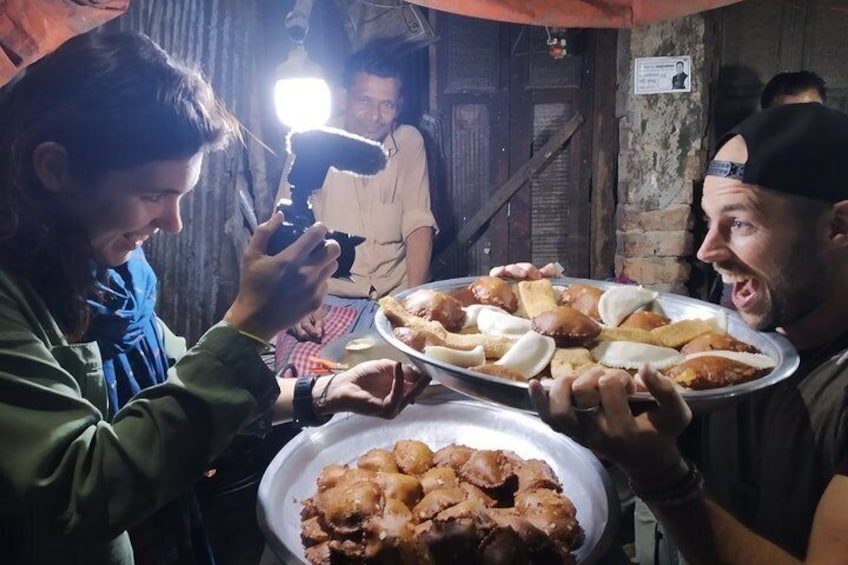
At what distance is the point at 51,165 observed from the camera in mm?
1552

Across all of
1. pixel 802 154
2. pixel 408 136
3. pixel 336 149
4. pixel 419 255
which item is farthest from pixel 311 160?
pixel 408 136

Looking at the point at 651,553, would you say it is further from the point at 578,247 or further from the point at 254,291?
the point at 578,247

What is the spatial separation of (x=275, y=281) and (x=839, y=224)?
5.35 ft

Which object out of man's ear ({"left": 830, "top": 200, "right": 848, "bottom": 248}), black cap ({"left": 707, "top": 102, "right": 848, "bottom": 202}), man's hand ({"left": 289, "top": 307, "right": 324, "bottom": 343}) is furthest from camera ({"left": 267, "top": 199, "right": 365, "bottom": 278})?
man's hand ({"left": 289, "top": 307, "right": 324, "bottom": 343})

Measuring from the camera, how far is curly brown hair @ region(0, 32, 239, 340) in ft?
5.06

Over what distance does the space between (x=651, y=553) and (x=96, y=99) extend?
251cm

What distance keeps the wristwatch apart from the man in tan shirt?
8.91 ft

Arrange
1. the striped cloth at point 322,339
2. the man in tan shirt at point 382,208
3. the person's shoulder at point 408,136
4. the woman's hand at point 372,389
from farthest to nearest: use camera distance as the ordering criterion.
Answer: the person's shoulder at point 408,136 → the man in tan shirt at point 382,208 → the striped cloth at point 322,339 → the woman's hand at point 372,389

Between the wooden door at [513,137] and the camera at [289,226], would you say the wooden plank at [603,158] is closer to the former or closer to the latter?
the wooden door at [513,137]

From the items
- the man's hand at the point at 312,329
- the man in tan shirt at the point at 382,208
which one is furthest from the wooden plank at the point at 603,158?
the man's hand at the point at 312,329

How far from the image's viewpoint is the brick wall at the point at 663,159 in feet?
14.8

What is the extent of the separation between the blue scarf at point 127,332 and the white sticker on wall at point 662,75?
380 cm

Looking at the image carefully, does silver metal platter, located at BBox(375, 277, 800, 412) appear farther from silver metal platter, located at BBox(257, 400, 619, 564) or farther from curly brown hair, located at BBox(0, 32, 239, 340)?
→ curly brown hair, located at BBox(0, 32, 239, 340)

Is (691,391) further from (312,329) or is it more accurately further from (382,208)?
(382,208)
